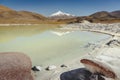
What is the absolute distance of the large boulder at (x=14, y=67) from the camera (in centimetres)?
405

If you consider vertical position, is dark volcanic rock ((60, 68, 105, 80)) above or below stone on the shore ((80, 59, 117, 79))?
below

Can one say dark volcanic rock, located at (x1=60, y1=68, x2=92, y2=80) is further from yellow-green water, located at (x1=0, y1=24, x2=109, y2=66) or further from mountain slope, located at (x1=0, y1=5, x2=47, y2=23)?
mountain slope, located at (x1=0, y1=5, x2=47, y2=23)

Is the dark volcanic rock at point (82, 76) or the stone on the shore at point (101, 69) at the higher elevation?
the stone on the shore at point (101, 69)

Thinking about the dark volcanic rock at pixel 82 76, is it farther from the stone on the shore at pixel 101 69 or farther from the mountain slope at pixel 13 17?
the mountain slope at pixel 13 17

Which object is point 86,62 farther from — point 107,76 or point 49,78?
point 49,78

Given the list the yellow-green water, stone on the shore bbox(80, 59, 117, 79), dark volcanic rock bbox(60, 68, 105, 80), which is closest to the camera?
stone on the shore bbox(80, 59, 117, 79)

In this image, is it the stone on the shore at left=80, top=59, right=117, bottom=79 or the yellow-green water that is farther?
the yellow-green water

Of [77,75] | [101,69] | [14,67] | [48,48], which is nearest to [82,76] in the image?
[77,75]

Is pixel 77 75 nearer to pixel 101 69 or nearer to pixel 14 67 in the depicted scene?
pixel 101 69

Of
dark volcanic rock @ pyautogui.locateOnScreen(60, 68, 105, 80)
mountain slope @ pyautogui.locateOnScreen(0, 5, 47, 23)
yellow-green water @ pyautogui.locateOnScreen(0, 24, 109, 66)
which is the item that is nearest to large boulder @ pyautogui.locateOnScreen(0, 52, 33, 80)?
dark volcanic rock @ pyautogui.locateOnScreen(60, 68, 105, 80)

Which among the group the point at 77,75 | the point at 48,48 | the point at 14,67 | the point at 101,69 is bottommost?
the point at 48,48

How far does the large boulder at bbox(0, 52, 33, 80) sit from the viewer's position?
4.05 metres

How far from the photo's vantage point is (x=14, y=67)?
4.12 m

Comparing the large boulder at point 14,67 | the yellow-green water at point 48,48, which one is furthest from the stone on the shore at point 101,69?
the yellow-green water at point 48,48
